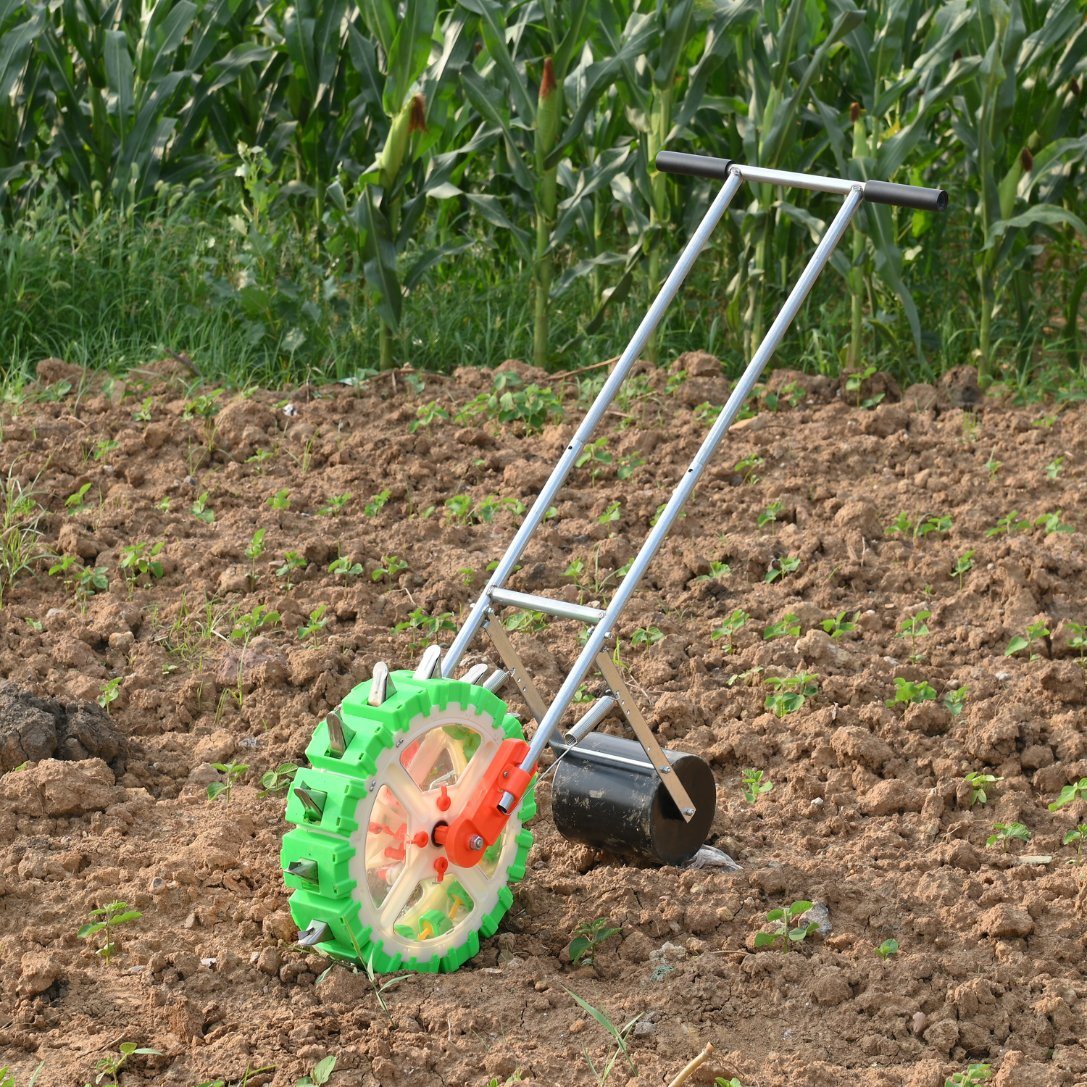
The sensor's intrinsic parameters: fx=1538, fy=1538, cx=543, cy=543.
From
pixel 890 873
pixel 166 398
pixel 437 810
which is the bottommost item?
pixel 166 398

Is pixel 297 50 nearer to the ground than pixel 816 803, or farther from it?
farther from it

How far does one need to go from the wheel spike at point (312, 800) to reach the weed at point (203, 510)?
2452 millimetres

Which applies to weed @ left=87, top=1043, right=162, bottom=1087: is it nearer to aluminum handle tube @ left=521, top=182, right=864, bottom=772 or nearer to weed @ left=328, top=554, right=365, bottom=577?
aluminum handle tube @ left=521, top=182, right=864, bottom=772

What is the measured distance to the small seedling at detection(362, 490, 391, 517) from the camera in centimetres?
555

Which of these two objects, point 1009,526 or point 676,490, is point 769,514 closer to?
point 1009,526

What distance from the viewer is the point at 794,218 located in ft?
21.5

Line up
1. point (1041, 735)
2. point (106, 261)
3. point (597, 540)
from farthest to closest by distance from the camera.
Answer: point (106, 261)
point (597, 540)
point (1041, 735)

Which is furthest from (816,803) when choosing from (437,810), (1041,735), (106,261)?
(106,261)

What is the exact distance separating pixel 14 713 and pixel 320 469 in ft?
6.83

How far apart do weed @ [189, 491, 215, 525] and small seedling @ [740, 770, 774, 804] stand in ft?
7.36

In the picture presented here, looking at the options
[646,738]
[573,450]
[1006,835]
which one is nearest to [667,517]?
[573,450]

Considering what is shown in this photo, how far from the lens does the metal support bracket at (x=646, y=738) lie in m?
3.51

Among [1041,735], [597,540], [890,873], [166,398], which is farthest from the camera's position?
[166,398]

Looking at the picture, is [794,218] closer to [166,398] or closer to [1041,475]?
[1041,475]
